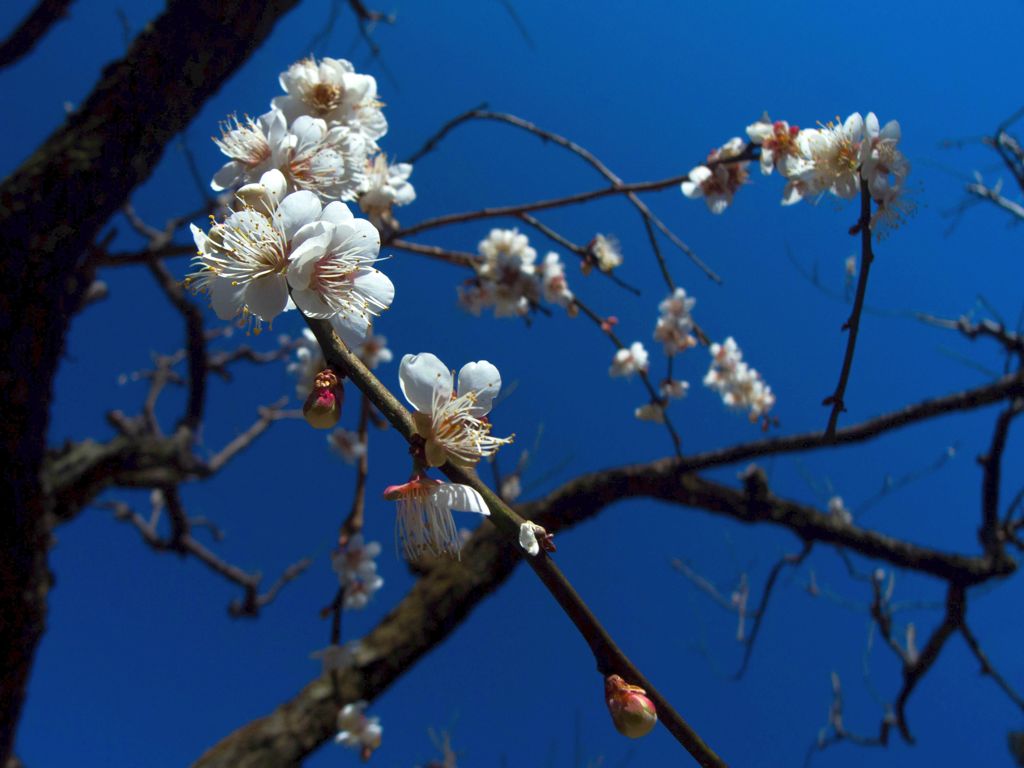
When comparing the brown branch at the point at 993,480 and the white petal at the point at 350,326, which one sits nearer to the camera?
the white petal at the point at 350,326

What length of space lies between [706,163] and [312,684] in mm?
2106

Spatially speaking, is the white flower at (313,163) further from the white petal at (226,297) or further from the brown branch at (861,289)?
the brown branch at (861,289)

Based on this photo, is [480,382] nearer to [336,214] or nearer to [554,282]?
[336,214]

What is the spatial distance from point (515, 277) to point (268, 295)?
157 centimetres

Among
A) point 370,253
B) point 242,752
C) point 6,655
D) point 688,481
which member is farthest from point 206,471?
point 370,253

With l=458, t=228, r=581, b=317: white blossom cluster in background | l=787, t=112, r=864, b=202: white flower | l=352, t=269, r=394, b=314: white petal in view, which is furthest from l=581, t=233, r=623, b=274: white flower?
l=352, t=269, r=394, b=314: white petal

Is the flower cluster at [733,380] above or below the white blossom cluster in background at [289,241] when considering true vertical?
above

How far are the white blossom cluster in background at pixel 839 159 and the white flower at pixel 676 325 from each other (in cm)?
90

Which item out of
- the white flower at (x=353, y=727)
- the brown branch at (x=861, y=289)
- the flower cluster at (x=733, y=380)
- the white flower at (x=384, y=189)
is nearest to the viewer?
the brown branch at (x=861, y=289)

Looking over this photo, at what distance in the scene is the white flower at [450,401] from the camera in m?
0.55

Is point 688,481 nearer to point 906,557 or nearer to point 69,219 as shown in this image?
point 906,557

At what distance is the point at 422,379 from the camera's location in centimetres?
56

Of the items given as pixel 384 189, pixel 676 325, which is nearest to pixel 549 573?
pixel 384 189

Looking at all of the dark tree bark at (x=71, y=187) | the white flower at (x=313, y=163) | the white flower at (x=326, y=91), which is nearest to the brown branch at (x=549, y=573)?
the white flower at (x=313, y=163)
